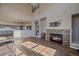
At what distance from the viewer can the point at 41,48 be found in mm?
2582

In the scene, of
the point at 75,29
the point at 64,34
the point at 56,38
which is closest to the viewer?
the point at 75,29

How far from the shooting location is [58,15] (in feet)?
8.55

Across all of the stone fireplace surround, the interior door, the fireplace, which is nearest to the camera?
the interior door

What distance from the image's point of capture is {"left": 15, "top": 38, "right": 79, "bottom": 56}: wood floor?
7.65 feet

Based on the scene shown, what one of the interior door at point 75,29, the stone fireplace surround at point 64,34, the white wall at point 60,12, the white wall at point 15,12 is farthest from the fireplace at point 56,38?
the white wall at point 15,12

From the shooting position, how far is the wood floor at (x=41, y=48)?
233 centimetres

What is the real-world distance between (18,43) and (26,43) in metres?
0.25

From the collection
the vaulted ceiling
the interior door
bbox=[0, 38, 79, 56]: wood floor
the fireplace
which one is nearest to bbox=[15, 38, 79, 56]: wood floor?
bbox=[0, 38, 79, 56]: wood floor

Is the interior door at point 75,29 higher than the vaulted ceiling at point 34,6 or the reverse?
the reverse

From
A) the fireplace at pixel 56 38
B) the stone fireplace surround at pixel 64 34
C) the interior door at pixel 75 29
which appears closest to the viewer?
the interior door at pixel 75 29

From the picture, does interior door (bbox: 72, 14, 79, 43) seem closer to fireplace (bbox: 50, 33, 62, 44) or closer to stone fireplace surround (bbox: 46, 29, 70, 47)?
stone fireplace surround (bbox: 46, 29, 70, 47)

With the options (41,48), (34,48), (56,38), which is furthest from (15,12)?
(56,38)

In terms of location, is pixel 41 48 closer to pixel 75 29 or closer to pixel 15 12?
pixel 75 29

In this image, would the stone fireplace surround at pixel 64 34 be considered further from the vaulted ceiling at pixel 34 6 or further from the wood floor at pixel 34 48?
the vaulted ceiling at pixel 34 6
